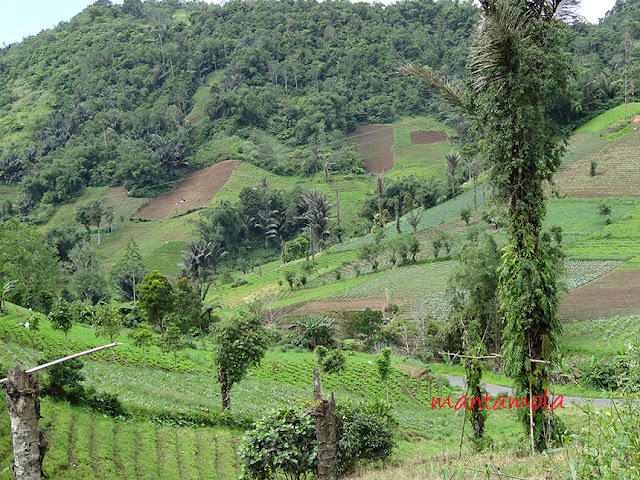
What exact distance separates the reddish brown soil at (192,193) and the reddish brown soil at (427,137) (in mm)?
33631

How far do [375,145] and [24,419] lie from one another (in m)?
106

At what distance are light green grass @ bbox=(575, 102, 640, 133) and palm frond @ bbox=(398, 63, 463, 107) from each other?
7575 centimetres

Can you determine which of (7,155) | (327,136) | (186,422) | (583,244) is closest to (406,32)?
(327,136)

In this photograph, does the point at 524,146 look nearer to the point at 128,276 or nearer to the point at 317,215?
the point at 128,276

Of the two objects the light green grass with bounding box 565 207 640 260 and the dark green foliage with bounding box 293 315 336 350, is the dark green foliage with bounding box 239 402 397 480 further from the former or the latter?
the light green grass with bounding box 565 207 640 260

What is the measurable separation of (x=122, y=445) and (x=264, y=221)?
2569 inches

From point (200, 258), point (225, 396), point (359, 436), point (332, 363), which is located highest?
point (359, 436)

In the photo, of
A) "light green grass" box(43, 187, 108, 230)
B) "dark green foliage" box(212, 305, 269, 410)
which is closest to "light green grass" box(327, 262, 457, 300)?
"dark green foliage" box(212, 305, 269, 410)

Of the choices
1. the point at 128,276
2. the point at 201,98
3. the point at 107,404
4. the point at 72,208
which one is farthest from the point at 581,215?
the point at 201,98

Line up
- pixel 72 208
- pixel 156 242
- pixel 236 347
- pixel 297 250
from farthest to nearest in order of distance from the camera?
pixel 72 208
pixel 156 242
pixel 297 250
pixel 236 347

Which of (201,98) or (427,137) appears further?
(201,98)

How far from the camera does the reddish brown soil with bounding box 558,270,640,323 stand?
3506 centimetres

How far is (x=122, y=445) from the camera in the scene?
Result: 1464 cm

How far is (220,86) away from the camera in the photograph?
401ft
